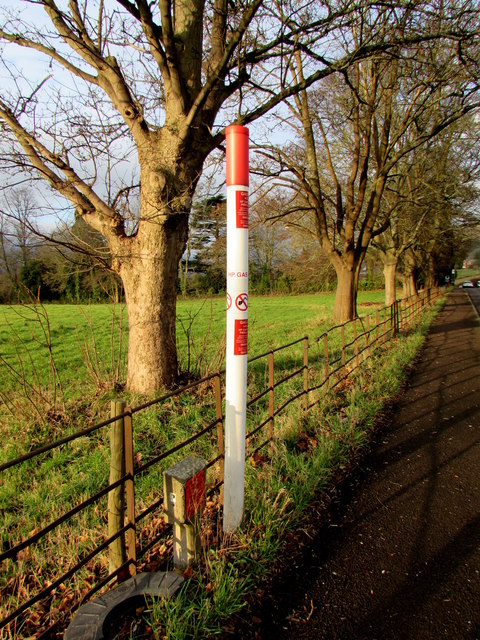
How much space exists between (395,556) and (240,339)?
1.93m

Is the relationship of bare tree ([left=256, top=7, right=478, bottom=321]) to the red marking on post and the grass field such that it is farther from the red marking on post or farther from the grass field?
the red marking on post

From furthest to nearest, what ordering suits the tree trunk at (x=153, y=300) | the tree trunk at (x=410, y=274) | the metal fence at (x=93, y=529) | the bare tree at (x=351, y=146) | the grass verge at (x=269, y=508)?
the tree trunk at (x=410, y=274), the bare tree at (x=351, y=146), the tree trunk at (x=153, y=300), the metal fence at (x=93, y=529), the grass verge at (x=269, y=508)

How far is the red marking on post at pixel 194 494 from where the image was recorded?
2.42m

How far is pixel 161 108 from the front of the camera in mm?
6867

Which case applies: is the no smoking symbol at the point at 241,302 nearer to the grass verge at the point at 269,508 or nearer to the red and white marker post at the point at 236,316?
the red and white marker post at the point at 236,316

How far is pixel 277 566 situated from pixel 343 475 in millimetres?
1456

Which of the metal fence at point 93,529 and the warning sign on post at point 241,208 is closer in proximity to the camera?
the metal fence at point 93,529

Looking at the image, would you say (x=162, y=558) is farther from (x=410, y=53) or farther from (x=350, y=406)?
(x=410, y=53)

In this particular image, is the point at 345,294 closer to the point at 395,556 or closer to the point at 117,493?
the point at 395,556

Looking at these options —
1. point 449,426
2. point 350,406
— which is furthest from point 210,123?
point 449,426

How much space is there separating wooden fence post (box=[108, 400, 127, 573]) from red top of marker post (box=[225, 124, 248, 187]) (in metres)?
1.62

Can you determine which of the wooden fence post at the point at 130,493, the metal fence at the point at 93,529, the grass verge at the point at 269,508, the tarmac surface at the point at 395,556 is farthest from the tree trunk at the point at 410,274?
the wooden fence post at the point at 130,493

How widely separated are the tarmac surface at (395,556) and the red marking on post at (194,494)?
2.29ft

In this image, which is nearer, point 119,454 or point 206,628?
point 206,628
